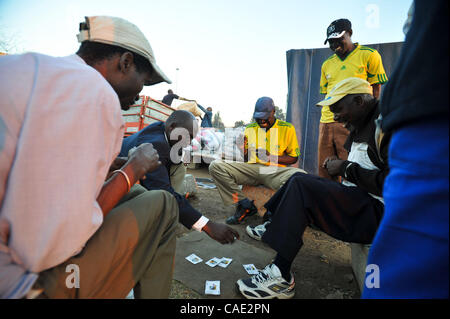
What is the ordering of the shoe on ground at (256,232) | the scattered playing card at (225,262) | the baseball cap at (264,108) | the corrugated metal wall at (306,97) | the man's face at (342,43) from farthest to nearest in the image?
the corrugated metal wall at (306,97)
the baseball cap at (264,108)
the man's face at (342,43)
the shoe on ground at (256,232)
the scattered playing card at (225,262)

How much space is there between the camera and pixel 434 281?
0.56 meters

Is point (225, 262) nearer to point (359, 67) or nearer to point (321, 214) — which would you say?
point (321, 214)

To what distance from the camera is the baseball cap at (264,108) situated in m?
3.69

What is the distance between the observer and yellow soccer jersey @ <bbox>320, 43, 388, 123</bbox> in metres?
3.14

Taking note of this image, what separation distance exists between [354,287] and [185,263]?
154 cm

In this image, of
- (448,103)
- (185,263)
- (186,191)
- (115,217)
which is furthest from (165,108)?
(448,103)

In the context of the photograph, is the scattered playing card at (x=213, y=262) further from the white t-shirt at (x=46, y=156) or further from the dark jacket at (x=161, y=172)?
the white t-shirt at (x=46, y=156)

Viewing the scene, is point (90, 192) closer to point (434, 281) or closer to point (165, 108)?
point (434, 281)

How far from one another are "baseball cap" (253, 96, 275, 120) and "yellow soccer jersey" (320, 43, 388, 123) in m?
0.86

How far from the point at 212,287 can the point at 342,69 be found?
3.45 m

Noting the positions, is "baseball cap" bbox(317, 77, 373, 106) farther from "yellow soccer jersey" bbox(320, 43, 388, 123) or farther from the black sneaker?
the black sneaker

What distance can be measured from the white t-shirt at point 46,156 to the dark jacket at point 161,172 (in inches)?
37.4

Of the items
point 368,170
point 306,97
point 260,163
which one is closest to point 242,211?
point 260,163

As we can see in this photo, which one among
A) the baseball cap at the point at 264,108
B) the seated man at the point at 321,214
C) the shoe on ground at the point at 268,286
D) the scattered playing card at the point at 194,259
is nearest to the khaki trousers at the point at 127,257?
the shoe on ground at the point at 268,286
